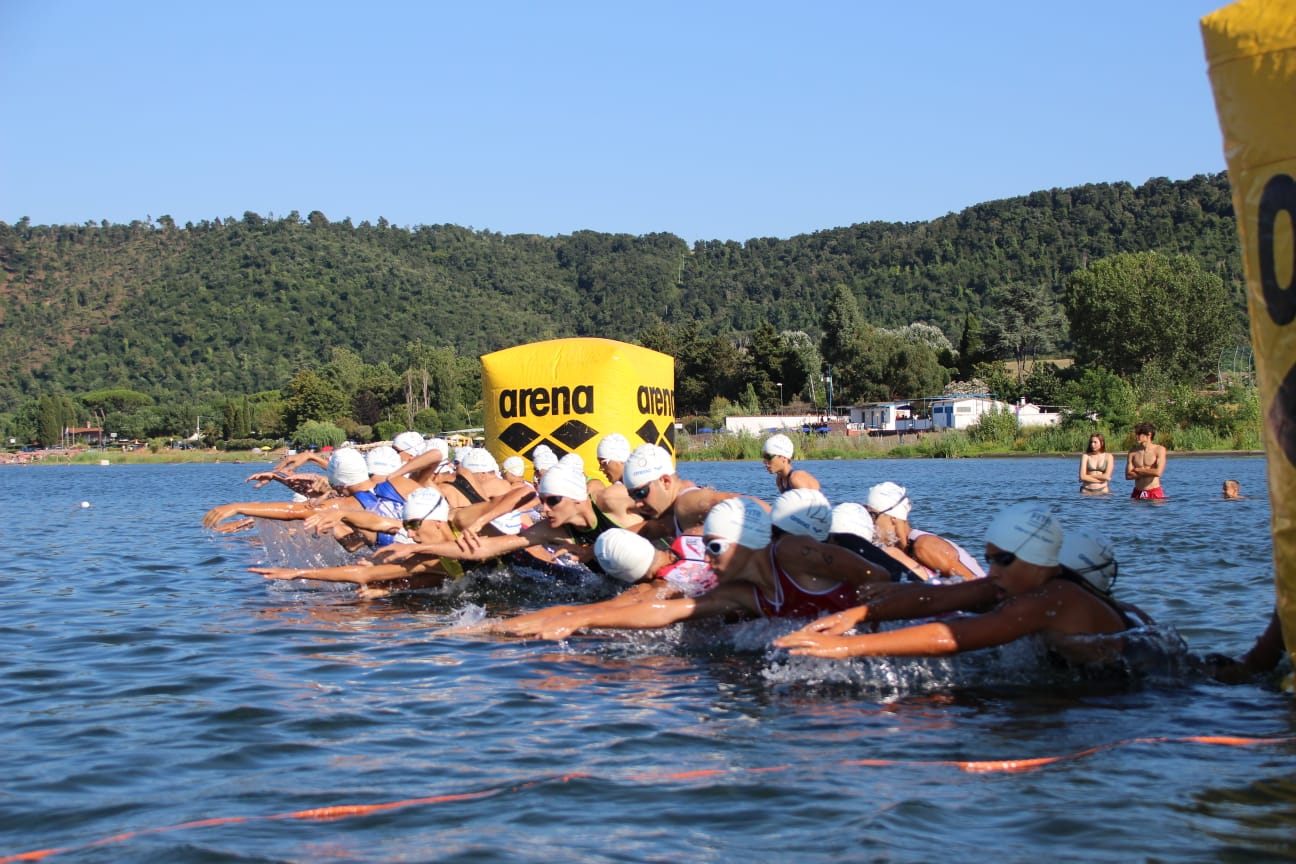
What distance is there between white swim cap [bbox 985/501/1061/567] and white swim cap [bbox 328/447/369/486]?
289 inches

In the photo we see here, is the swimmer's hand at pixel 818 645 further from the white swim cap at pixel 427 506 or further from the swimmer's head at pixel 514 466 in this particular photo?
the swimmer's head at pixel 514 466

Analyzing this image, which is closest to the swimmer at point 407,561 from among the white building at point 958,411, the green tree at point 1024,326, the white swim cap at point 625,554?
the white swim cap at point 625,554

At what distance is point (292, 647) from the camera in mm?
8594

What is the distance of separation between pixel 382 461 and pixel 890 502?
18.8 ft

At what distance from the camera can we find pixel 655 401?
15.7 metres

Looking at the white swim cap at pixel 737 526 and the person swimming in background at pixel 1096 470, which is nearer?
the white swim cap at pixel 737 526

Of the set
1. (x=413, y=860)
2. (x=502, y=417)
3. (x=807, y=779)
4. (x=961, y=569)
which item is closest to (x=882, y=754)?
(x=807, y=779)

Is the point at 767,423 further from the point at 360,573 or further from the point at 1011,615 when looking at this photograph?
the point at 1011,615

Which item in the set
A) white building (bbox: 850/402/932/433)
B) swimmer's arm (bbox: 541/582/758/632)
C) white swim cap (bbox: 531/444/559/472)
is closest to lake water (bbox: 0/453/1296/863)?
swimmer's arm (bbox: 541/582/758/632)

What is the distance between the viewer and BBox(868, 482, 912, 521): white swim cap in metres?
8.84

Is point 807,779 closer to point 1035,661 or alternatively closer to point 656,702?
point 656,702

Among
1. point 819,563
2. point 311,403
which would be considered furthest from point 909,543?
point 311,403

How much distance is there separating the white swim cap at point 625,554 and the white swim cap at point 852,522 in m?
1.23

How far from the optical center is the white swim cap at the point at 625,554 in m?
7.62
